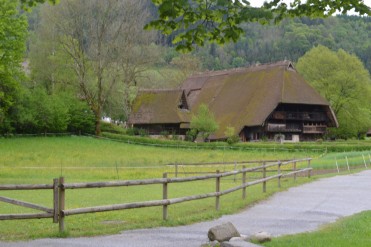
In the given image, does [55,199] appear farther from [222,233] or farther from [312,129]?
[312,129]

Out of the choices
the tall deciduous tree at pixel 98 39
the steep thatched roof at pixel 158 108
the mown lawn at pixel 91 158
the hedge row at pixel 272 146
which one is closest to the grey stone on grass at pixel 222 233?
the mown lawn at pixel 91 158

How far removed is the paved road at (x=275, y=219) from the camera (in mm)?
9109

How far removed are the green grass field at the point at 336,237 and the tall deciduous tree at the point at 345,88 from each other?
54.5 meters

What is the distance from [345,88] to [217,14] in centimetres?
6039

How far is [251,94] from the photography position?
5981cm

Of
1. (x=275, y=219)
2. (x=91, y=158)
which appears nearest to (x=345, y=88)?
(x=91, y=158)

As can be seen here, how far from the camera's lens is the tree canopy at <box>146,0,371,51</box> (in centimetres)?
645

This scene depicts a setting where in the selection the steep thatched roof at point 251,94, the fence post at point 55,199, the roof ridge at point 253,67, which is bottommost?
the fence post at point 55,199

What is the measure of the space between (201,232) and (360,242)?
310cm

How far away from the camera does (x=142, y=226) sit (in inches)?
423

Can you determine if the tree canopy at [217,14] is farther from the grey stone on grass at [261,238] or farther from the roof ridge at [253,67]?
the roof ridge at [253,67]

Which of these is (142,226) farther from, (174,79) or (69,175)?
(174,79)

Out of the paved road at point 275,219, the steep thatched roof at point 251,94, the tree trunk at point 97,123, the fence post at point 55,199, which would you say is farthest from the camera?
the tree trunk at point 97,123

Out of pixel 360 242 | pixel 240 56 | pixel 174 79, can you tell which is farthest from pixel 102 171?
pixel 240 56
